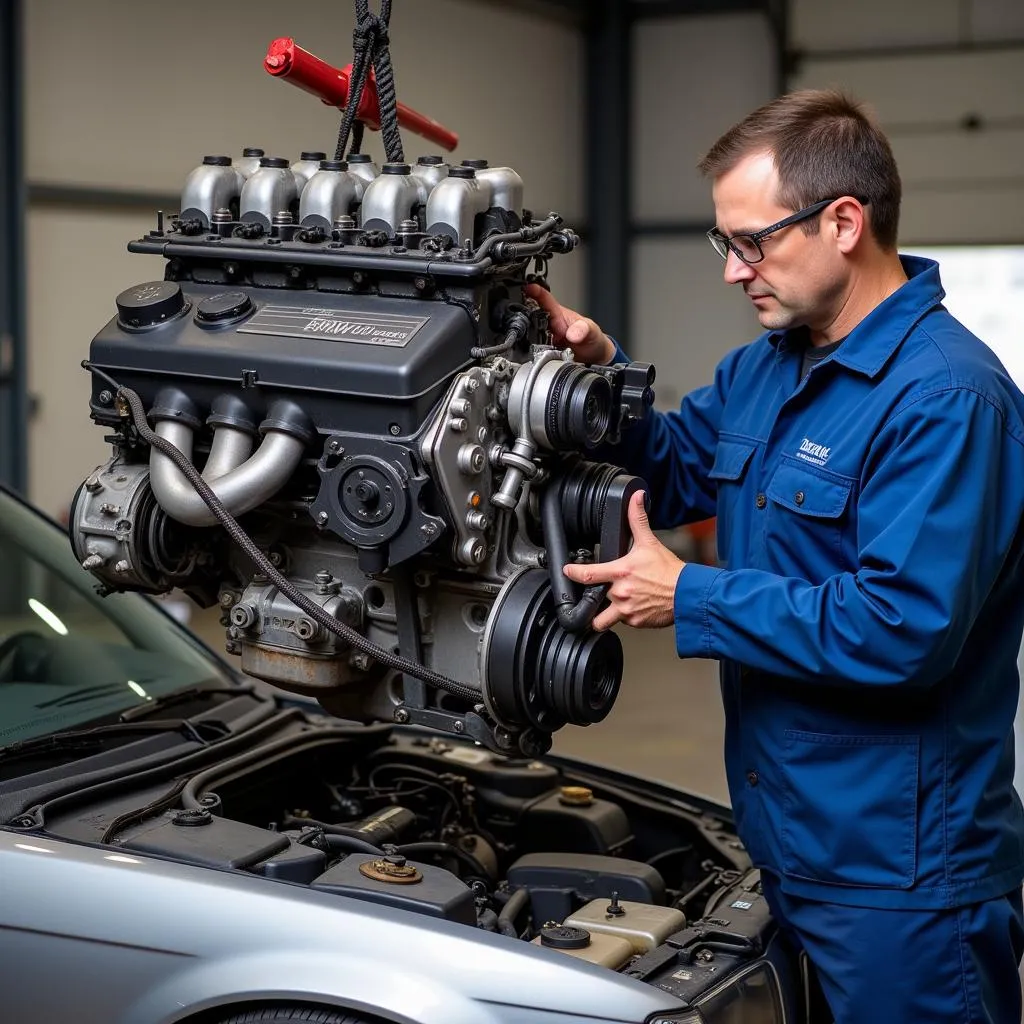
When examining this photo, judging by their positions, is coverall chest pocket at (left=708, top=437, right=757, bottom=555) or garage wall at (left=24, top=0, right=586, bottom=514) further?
garage wall at (left=24, top=0, right=586, bottom=514)

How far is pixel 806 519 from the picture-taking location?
2.31 m

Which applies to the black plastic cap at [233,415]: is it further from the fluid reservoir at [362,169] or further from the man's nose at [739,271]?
the man's nose at [739,271]

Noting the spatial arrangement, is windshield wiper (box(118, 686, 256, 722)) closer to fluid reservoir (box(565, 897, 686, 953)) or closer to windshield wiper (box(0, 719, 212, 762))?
windshield wiper (box(0, 719, 212, 762))

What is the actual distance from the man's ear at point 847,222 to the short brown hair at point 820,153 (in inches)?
0.8

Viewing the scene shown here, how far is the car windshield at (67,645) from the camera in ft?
9.07

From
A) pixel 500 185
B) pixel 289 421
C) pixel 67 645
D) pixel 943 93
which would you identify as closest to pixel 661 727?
pixel 67 645

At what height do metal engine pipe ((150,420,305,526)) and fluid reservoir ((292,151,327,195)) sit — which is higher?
fluid reservoir ((292,151,327,195))

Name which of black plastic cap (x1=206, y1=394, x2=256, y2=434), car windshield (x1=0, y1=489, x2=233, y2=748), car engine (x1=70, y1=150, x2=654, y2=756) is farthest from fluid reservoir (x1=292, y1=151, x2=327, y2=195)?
car windshield (x1=0, y1=489, x2=233, y2=748)

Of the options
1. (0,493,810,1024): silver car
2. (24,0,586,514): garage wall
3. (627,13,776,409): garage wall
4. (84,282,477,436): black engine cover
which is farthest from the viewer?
(627,13,776,409): garage wall

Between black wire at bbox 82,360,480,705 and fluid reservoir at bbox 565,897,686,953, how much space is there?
0.42 meters

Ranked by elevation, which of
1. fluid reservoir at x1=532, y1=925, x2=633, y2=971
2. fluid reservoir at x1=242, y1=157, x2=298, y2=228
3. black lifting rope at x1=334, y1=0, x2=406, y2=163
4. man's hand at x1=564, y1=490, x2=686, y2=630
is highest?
black lifting rope at x1=334, y1=0, x2=406, y2=163

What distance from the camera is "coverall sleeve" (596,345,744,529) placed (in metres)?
2.79

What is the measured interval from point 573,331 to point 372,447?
610mm

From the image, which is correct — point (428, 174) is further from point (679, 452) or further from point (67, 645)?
point (67, 645)
